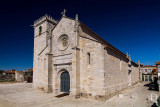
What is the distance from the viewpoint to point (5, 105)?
33.7 ft

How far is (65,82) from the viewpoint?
50.3 feet

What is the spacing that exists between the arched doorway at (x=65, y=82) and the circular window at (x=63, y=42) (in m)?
3.52

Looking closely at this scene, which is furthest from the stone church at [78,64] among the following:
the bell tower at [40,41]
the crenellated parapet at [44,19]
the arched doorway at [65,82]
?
the crenellated parapet at [44,19]

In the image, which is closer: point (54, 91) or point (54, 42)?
point (54, 91)

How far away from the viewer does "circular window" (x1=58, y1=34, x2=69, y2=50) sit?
15733 millimetres

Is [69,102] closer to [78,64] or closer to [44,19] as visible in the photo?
[78,64]

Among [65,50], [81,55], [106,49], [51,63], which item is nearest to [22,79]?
[51,63]

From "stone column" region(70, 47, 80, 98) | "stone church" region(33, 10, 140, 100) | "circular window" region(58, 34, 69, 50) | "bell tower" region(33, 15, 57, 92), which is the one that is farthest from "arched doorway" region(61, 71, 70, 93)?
"bell tower" region(33, 15, 57, 92)

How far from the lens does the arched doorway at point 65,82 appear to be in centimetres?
1500

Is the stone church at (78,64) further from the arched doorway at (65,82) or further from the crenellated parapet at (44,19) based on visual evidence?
the crenellated parapet at (44,19)

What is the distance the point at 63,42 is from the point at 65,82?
216 inches

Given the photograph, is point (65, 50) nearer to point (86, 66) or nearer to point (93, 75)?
point (86, 66)

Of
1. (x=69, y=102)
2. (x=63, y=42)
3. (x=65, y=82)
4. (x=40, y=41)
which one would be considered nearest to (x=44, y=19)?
(x=40, y=41)

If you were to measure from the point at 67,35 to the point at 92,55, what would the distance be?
489 centimetres
